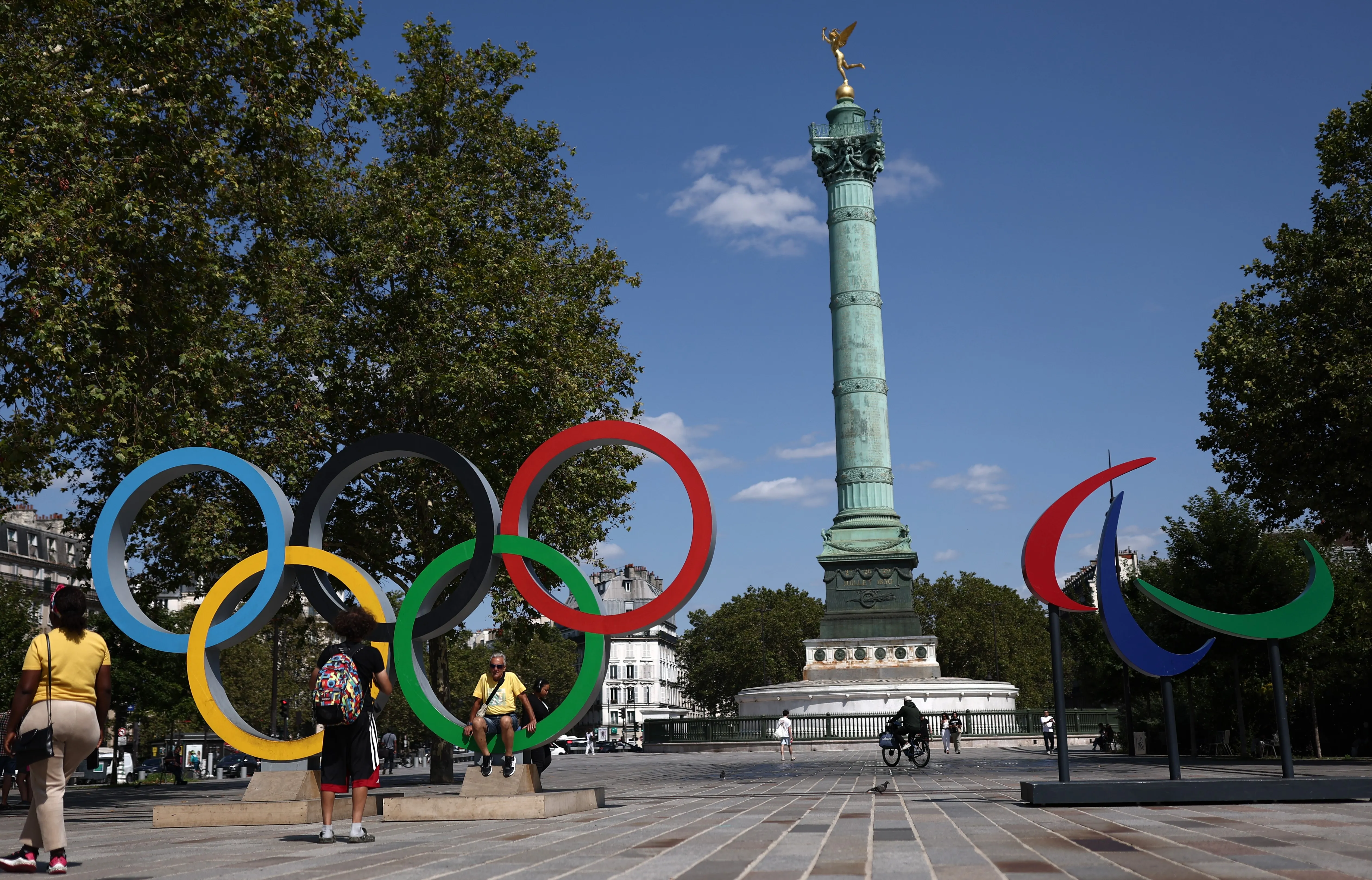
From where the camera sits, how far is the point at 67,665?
834 cm

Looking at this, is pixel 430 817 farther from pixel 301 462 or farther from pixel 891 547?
pixel 891 547

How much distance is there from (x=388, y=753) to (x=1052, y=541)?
29361 millimetres

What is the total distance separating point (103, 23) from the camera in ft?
66.0

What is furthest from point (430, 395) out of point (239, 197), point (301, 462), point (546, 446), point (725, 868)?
point (725, 868)

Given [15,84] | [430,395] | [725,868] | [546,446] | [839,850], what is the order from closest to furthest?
[725,868]
[839,850]
[546,446]
[15,84]
[430,395]

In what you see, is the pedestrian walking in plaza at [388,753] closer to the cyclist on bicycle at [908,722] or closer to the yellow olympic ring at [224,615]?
the cyclist on bicycle at [908,722]

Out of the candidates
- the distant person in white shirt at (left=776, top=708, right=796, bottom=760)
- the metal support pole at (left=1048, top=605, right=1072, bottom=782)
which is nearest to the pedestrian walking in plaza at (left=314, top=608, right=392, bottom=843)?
the metal support pole at (left=1048, top=605, right=1072, bottom=782)

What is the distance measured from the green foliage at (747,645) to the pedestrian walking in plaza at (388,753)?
46461 mm

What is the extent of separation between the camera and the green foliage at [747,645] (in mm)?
87125

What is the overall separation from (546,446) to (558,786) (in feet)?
36.5

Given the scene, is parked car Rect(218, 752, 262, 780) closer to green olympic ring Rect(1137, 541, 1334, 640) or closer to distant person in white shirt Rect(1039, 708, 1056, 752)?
distant person in white shirt Rect(1039, 708, 1056, 752)

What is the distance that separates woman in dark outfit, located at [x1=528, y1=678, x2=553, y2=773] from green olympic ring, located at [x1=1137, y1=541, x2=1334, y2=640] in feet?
24.3

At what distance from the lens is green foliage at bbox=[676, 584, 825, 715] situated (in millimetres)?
87125

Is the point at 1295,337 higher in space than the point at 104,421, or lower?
higher
